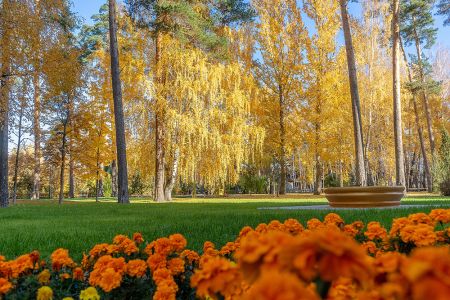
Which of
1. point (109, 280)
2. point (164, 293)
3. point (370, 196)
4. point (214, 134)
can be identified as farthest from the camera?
point (214, 134)

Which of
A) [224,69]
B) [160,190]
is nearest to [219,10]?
[224,69]

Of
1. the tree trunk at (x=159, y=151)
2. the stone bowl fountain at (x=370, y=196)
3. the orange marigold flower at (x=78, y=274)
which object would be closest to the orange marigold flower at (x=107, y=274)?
the orange marigold flower at (x=78, y=274)

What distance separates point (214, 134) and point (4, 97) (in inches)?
347

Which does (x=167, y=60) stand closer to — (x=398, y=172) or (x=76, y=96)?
(x=76, y=96)

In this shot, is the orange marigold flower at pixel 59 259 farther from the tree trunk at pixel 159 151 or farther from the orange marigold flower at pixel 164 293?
the tree trunk at pixel 159 151

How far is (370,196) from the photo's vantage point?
1011 cm

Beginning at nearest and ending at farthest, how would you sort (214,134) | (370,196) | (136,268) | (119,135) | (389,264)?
(389,264) < (136,268) < (370,196) < (119,135) < (214,134)

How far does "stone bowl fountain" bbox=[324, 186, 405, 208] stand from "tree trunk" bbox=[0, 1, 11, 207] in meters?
10.1

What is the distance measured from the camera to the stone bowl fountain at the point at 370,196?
33.1 ft

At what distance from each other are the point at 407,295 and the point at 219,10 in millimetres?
21550

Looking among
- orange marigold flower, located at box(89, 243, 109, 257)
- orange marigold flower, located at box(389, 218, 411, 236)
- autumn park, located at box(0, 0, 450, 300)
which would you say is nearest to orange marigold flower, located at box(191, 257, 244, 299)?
autumn park, located at box(0, 0, 450, 300)

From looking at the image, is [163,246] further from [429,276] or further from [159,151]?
[159,151]

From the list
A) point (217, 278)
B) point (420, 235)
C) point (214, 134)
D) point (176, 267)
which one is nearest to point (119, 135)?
point (214, 134)

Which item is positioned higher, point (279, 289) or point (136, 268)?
point (279, 289)
